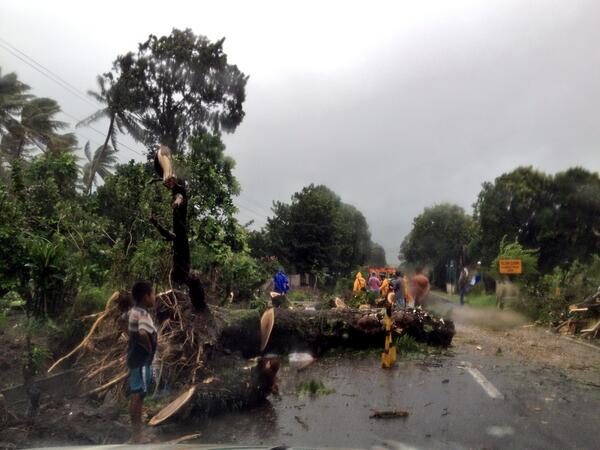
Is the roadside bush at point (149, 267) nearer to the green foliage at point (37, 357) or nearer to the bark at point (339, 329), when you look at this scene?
the bark at point (339, 329)

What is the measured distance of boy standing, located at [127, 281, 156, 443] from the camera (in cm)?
626

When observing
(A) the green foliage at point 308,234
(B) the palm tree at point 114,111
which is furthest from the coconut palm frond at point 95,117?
(A) the green foliage at point 308,234

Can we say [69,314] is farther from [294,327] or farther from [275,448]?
[275,448]

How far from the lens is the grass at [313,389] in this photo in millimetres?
8664

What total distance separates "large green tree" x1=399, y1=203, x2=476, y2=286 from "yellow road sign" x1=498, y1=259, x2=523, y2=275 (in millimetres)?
12227

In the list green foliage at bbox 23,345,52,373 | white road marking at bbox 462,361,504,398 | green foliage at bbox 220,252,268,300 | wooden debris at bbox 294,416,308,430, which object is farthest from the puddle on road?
green foliage at bbox 220,252,268,300

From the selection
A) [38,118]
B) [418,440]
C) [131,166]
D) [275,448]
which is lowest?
[418,440]

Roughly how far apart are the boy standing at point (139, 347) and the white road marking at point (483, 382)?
4.61 meters

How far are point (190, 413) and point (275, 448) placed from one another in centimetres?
437

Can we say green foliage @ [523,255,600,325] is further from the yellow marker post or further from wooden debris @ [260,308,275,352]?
wooden debris @ [260,308,275,352]

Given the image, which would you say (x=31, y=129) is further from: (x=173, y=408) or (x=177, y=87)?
(x=173, y=408)

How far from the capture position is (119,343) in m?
8.23

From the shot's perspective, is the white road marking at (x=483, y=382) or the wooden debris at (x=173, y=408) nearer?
the wooden debris at (x=173, y=408)

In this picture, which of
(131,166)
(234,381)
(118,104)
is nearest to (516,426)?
(234,381)
